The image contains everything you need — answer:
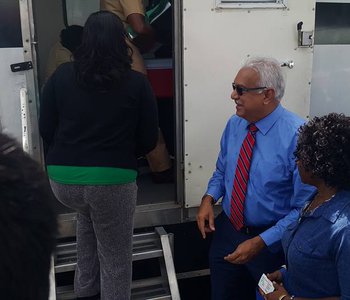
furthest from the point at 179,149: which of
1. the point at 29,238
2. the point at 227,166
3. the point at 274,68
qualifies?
the point at 29,238

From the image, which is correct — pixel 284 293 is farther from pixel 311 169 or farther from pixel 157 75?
pixel 157 75

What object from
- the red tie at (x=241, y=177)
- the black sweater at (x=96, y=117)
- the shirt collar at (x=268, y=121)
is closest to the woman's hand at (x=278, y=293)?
the red tie at (x=241, y=177)

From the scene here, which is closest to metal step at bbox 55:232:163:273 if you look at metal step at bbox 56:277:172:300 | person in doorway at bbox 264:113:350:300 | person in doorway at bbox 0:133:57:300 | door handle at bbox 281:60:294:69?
metal step at bbox 56:277:172:300

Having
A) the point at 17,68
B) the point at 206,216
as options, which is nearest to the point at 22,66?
the point at 17,68

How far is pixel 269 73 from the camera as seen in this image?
7.39 ft

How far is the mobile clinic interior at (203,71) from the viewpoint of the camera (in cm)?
246

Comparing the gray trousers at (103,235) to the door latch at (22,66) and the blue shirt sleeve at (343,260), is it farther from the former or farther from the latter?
the blue shirt sleeve at (343,260)

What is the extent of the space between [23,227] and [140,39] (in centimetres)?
262

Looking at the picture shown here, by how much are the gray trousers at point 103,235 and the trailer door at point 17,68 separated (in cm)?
44

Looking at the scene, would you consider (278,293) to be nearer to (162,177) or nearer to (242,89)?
(242,89)

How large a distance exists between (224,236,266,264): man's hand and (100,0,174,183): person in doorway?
1.32 m

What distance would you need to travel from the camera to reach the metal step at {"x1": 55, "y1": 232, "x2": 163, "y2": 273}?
8.52 feet

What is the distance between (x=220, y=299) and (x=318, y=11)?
186 centimetres

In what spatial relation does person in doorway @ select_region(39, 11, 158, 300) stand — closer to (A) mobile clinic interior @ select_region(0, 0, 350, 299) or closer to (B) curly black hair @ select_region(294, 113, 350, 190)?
(A) mobile clinic interior @ select_region(0, 0, 350, 299)
